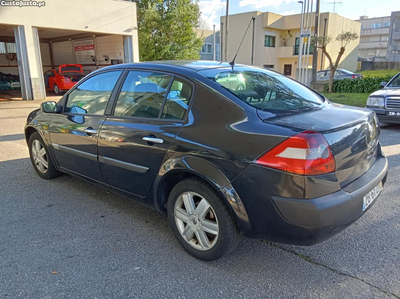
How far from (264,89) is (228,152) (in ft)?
3.06

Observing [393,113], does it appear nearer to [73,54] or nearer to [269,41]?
[73,54]

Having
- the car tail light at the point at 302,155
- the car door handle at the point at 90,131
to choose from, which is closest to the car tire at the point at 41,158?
the car door handle at the point at 90,131

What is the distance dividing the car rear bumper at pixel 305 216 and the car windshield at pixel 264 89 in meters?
0.83

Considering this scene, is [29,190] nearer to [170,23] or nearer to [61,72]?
[61,72]

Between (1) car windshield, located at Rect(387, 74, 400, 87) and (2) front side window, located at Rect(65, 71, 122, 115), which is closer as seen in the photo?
(2) front side window, located at Rect(65, 71, 122, 115)

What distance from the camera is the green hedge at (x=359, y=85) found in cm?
1496

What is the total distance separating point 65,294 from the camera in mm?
2322

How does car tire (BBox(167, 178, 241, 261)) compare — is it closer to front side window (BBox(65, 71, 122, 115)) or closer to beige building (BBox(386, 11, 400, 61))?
front side window (BBox(65, 71, 122, 115))

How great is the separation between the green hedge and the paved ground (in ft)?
43.1

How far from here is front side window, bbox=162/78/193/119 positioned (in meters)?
2.77

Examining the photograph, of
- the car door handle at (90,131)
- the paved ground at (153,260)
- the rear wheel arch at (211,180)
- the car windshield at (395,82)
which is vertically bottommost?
the paved ground at (153,260)

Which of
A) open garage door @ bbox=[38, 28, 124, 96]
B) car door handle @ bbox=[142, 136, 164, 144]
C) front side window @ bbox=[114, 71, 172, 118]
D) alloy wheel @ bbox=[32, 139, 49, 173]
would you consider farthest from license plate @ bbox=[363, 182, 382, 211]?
Answer: open garage door @ bbox=[38, 28, 124, 96]

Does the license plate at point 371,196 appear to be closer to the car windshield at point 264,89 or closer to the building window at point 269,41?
the car windshield at point 264,89

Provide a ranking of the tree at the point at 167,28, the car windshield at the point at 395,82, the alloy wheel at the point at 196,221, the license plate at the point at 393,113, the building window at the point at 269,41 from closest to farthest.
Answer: the alloy wheel at the point at 196,221
the license plate at the point at 393,113
the car windshield at the point at 395,82
the tree at the point at 167,28
the building window at the point at 269,41
